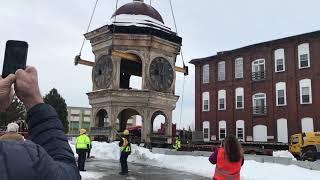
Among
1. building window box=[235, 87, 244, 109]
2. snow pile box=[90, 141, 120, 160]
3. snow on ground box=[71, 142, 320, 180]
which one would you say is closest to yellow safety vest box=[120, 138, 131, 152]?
snow on ground box=[71, 142, 320, 180]

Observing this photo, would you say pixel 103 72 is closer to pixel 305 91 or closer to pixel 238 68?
pixel 238 68

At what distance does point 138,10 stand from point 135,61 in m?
4.21

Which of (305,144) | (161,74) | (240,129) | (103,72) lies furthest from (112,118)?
(240,129)

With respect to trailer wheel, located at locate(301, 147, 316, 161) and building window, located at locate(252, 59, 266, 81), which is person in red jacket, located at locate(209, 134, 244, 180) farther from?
building window, located at locate(252, 59, 266, 81)

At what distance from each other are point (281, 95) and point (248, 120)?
424 cm

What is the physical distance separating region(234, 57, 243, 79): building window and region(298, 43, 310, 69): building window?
686 centimetres

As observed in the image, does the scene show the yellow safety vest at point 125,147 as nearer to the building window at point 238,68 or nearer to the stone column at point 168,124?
the stone column at point 168,124

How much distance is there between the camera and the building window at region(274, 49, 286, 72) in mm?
41844

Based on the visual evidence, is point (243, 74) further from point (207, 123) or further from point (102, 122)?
point (102, 122)

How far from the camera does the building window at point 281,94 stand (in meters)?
41.3

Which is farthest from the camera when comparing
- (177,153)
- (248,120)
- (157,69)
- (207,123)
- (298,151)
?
(207,123)

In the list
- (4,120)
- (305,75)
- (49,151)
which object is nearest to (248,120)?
(305,75)

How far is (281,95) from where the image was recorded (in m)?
41.6

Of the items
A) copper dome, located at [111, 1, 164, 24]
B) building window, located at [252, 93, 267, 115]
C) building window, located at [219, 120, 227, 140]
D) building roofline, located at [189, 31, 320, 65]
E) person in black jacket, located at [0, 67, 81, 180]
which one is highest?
copper dome, located at [111, 1, 164, 24]
